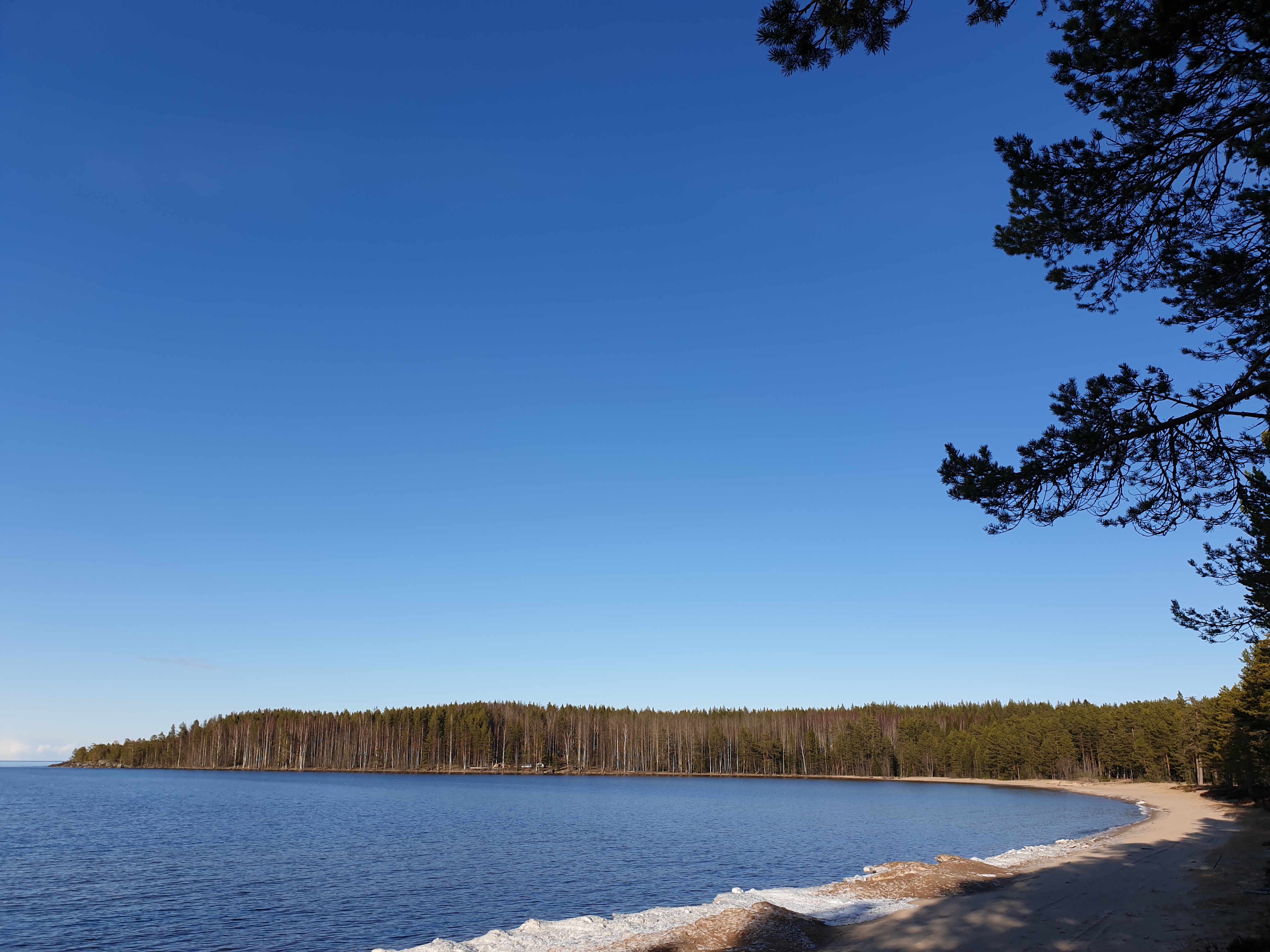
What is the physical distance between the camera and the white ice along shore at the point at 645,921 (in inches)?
839

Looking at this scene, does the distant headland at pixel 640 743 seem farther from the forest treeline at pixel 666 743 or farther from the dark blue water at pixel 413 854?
the dark blue water at pixel 413 854

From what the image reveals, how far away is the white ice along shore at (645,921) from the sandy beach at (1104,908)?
1.66 meters

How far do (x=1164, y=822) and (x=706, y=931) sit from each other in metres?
41.2

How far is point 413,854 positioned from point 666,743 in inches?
5745

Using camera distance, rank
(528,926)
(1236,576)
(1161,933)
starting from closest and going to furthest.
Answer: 1. (1236,576)
2. (1161,933)
3. (528,926)

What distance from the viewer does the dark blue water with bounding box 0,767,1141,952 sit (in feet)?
90.3

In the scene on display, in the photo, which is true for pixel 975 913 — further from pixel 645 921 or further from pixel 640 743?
pixel 640 743

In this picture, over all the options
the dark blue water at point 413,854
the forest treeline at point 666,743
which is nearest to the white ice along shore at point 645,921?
the dark blue water at point 413,854

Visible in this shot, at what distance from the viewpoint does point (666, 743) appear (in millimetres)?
182625

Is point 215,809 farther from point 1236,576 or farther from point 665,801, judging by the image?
point 1236,576

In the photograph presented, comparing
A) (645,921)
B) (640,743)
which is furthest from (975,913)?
(640,743)

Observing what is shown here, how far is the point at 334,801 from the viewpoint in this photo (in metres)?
87.2

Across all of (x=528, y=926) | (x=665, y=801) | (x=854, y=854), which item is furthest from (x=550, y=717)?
(x=528, y=926)

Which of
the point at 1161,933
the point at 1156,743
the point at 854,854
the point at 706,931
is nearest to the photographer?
the point at 1161,933
